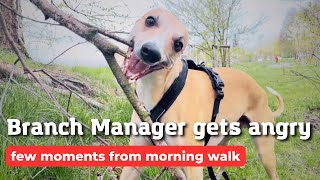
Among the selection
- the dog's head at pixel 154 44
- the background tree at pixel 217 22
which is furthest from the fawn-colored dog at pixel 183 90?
the background tree at pixel 217 22

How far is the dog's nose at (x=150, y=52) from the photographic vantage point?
39.3 inches

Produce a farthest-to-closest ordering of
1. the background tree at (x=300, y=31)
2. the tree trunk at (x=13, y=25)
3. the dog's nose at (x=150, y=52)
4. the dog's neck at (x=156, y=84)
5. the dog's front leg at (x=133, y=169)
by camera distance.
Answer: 1. the background tree at (x=300, y=31)
2. the tree trunk at (x=13, y=25)
3. the dog's front leg at (x=133, y=169)
4. the dog's neck at (x=156, y=84)
5. the dog's nose at (x=150, y=52)

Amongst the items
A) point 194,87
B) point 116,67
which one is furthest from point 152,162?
point 116,67

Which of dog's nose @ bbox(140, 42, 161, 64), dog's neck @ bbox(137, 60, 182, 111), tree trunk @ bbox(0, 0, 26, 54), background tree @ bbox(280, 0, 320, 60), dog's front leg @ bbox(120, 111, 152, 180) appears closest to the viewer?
dog's nose @ bbox(140, 42, 161, 64)

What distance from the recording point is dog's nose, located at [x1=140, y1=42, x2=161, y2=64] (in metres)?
1.00

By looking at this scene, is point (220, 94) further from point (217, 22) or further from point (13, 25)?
point (13, 25)

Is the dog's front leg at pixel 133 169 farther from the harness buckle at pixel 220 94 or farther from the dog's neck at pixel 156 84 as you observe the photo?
the harness buckle at pixel 220 94

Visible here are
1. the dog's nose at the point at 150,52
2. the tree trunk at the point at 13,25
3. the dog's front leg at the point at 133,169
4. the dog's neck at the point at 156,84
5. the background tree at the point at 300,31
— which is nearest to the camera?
the dog's nose at the point at 150,52

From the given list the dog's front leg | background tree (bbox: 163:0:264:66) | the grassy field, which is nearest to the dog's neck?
the dog's front leg

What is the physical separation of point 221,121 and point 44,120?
0.64m

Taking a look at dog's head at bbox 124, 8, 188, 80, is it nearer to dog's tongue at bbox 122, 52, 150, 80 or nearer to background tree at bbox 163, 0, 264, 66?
dog's tongue at bbox 122, 52, 150, 80

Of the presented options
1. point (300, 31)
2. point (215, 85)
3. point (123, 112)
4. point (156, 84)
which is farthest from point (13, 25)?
point (300, 31)

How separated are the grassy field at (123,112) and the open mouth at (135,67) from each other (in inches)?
11.4

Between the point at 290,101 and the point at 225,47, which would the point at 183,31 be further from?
the point at 290,101
